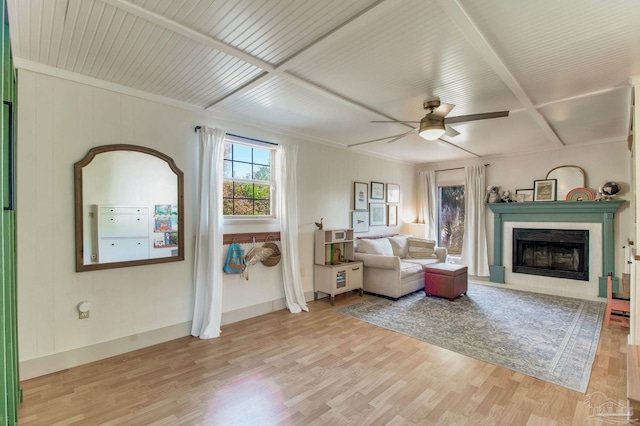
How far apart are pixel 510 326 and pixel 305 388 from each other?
8.93ft

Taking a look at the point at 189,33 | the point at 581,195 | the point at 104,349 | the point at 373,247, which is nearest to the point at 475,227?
the point at 581,195

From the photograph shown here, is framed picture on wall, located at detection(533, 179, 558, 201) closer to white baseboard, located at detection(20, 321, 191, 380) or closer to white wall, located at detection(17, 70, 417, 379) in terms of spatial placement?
white wall, located at detection(17, 70, 417, 379)

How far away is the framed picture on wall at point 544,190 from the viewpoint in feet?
17.6

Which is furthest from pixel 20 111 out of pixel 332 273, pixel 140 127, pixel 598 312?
pixel 598 312

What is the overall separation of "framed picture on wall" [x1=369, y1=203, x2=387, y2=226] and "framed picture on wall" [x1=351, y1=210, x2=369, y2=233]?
0.17 m

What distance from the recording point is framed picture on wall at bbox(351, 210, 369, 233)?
220 inches

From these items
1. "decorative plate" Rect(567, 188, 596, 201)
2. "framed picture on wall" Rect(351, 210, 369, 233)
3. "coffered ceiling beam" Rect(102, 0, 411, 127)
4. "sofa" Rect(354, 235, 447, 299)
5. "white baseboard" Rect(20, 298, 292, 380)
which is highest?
"coffered ceiling beam" Rect(102, 0, 411, 127)

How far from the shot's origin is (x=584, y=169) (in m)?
5.10

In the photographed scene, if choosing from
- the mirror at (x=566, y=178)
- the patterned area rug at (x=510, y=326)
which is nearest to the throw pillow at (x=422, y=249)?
the patterned area rug at (x=510, y=326)

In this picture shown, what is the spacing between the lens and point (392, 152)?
234 inches

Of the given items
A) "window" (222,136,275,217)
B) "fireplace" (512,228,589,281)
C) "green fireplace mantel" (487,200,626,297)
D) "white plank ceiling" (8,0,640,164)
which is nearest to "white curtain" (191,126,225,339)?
"window" (222,136,275,217)

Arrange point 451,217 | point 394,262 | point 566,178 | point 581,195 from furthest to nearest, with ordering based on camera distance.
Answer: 1. point 451,217
2. point 566,178
3. point 581,195
4. point 394,262

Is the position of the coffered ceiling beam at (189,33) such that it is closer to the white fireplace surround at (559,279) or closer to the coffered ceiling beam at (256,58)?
the coffered ceiling beam at (256,58)

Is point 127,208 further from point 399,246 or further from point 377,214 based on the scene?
point 399,246
